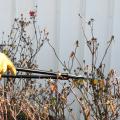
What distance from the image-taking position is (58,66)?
14.7 feet

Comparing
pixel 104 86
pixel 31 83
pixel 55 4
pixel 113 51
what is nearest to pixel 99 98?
pixel 104 86

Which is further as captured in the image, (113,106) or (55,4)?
(55,4)

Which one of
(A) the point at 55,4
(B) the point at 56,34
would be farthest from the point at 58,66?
(A) the point at 55,4

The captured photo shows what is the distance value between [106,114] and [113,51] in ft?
4.50

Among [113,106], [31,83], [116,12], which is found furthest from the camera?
[116,12]

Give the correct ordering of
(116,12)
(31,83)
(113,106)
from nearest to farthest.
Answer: (113,106)
(31,83)
(116,12)

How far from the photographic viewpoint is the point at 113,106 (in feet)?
9.93

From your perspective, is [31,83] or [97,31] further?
[97,31]

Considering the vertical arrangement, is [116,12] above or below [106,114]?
above

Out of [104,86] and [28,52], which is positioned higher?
[28,52]

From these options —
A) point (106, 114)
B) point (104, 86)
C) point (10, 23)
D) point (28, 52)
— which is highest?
point (10, 23)

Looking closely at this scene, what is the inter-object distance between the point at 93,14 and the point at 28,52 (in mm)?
751

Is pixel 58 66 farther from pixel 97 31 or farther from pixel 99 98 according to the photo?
pixel 99 98

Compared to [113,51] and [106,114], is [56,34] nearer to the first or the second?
[113,51]
